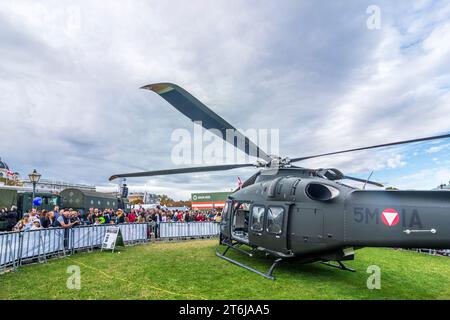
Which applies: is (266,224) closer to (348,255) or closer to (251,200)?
(251,200)

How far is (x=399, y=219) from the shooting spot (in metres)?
6.04

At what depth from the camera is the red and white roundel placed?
6.06m

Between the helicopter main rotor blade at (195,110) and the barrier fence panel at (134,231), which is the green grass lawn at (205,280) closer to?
the barrier fence panel at (134,231)

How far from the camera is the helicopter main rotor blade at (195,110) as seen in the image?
651cm

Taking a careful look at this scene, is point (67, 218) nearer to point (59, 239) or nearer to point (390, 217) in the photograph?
point (59, 239)

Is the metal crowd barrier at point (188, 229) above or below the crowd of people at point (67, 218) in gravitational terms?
below

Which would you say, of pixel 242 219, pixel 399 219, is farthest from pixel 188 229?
pixel 399 219

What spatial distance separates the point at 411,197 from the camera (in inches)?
237

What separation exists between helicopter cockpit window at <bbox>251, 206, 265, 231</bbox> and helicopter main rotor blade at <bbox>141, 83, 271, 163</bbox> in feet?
6.54

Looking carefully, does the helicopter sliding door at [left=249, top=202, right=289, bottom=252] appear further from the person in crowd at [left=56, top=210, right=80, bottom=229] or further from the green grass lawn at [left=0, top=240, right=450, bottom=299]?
the person in crowd at [left=56, top=210, right=80, bottom=229]

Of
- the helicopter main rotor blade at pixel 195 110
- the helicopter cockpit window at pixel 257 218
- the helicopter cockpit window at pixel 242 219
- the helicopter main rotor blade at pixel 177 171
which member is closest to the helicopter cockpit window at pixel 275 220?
the helicopter cockpit window at pixel 257 218

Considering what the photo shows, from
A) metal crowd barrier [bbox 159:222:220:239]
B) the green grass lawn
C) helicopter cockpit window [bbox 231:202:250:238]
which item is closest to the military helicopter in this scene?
the green grass lawn
